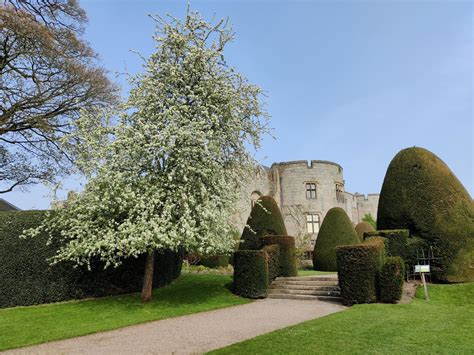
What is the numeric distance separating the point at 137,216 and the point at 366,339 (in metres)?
5.70

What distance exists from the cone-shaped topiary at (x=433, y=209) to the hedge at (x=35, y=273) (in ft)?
29.7

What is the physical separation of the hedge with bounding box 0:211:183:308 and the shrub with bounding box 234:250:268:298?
377 cm

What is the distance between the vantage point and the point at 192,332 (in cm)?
704

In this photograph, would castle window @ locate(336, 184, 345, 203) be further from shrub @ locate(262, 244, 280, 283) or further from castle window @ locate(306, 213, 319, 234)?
shrub @ locate(262, 244, 280, 283)

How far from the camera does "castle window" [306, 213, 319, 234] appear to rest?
94.8ft

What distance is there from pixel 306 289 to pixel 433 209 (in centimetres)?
448

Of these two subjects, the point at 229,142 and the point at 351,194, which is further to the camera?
the point at 351,194

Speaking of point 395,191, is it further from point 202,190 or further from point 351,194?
point 351,194

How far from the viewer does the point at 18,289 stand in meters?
9.89

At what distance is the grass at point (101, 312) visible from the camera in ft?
23.4

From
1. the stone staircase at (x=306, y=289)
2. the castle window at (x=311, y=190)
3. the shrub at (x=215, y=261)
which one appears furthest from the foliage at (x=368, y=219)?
the stone staircase at (x=306, y=289)

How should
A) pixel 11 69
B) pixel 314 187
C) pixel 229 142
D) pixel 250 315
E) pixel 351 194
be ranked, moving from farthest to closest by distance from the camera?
pixel 351 194
pixel 314 187
pixel 11 69
pixel 229 142
pixel 250 315

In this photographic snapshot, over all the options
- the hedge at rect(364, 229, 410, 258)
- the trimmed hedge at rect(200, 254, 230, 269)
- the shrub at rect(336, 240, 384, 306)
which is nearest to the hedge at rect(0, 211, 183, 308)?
the shrub at rect(336, 240, 384, 306)

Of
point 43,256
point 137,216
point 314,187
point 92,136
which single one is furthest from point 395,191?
point 314,187
